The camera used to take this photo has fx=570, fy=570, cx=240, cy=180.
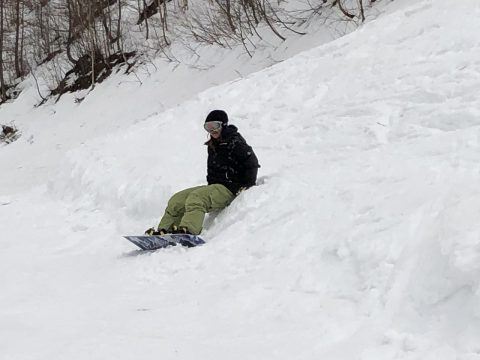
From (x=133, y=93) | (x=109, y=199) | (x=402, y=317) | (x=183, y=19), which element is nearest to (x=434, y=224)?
(x=402, y=317)

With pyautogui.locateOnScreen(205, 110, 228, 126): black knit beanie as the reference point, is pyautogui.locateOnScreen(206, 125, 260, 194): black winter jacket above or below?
below

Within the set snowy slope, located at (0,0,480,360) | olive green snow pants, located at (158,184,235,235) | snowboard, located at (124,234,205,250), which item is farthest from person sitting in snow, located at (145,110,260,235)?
snowboard, located at (124,234,205,250)

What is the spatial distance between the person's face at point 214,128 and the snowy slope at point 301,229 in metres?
0.67

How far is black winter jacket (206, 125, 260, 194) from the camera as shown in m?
5.67

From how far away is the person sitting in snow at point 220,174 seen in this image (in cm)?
562

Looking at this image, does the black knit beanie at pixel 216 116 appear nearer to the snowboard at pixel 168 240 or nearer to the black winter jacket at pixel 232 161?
the black winter jacket at pixel 232 161

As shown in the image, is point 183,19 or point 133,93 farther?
point 183,19

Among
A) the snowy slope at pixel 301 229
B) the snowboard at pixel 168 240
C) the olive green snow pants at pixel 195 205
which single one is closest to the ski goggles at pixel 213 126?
the olive green snow pants at pixel 195 205

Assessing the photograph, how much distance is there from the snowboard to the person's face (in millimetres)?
1118

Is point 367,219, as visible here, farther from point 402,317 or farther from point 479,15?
point 479,15

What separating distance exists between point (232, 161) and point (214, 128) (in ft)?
1.24

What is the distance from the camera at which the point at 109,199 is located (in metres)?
7.59

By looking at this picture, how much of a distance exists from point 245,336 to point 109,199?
4.92 metres

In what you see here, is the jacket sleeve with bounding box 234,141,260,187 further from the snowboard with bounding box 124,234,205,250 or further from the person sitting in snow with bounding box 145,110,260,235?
the snowboard with bounding box 124,234,205,250
